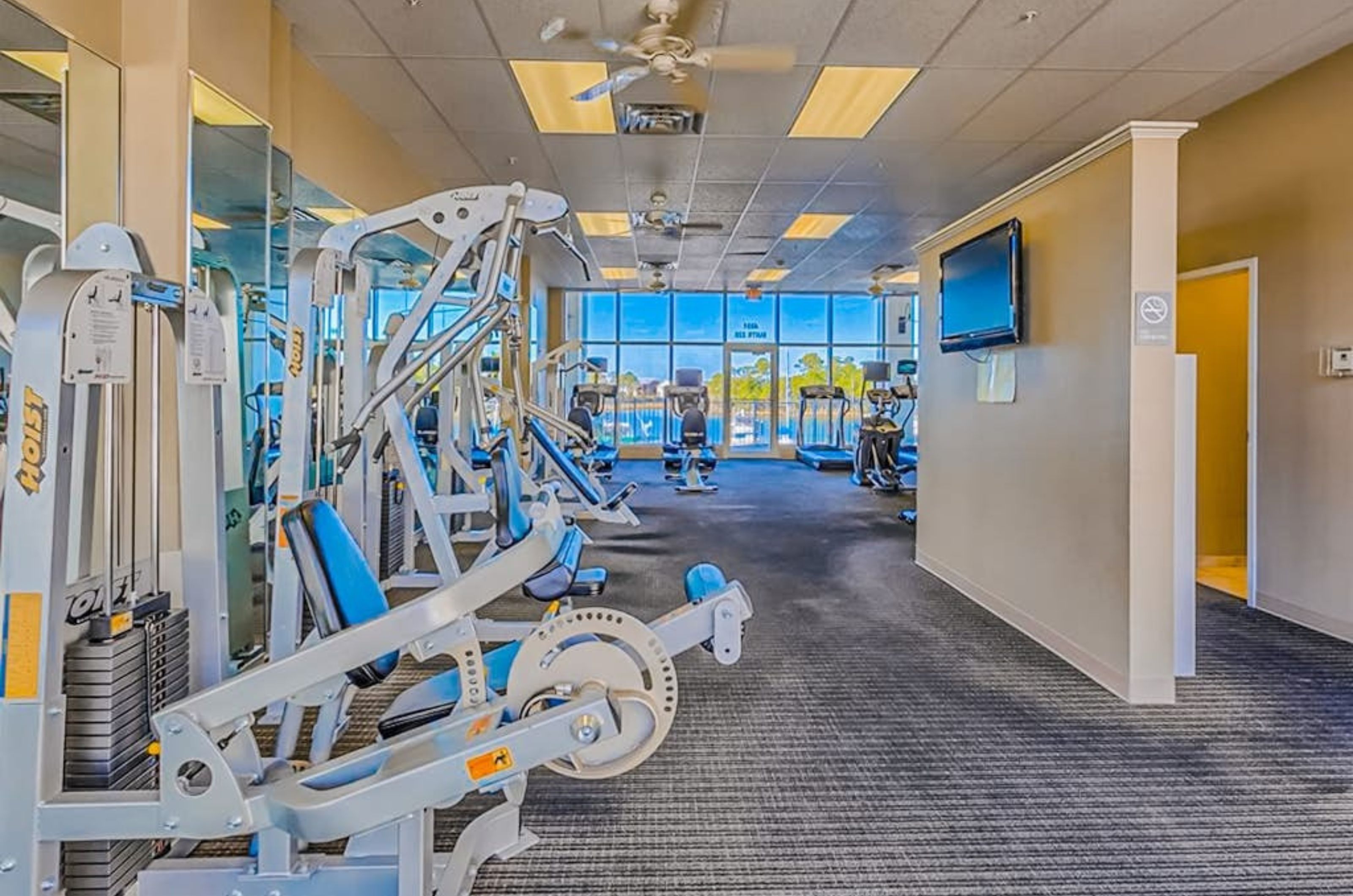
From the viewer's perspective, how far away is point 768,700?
3.07 m

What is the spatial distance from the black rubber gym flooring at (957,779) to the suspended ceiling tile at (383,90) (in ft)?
10.8

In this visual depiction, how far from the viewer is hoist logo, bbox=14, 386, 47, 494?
4.97ft

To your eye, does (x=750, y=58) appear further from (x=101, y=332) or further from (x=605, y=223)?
(x=605, y=223)

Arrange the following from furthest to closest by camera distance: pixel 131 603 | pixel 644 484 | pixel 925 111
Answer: pixel 644 484 → pixel 925 111 → pixel 131 603

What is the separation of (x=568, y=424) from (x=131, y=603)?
502 cm

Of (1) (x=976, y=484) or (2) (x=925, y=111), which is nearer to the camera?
(1) (x=976, y=484)

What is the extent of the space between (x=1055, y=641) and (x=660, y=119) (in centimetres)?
377

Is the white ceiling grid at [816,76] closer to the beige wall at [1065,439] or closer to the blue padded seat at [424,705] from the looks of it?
the beige wall at [1065,439]

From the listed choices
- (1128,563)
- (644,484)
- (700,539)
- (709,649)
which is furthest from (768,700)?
(644,484)

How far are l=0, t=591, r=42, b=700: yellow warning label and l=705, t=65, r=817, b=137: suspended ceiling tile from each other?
13.0 feet

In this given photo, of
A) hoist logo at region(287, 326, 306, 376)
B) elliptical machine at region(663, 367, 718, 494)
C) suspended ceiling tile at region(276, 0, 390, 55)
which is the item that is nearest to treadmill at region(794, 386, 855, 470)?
elliptical machine at region(663, 367, 718, 494)

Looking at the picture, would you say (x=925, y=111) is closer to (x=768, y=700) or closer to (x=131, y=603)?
(x=768, y=700)

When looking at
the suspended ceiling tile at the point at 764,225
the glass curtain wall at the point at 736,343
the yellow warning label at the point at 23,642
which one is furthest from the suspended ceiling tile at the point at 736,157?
the glass curtain wall at the point at 736,343

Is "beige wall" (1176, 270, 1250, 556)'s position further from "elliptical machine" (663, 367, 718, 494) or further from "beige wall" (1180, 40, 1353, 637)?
"elliptical machine" (663, 367, 718, 494)
